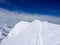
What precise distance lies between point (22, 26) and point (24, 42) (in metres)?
0.72

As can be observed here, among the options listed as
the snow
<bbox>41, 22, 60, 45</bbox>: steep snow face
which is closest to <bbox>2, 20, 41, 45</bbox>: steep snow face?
the snow

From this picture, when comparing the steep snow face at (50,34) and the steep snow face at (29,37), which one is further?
the steep snow face at (29,37)

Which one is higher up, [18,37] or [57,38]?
[18,37]

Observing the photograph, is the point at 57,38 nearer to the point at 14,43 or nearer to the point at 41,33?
the point at 41,33

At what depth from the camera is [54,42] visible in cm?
227

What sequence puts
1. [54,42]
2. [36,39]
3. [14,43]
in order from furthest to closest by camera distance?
[14,43], [36,39], [54,42]

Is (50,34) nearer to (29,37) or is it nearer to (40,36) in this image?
(40,36)

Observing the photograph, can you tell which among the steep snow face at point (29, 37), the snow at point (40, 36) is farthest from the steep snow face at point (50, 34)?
the steep snow face at point (29, 37)

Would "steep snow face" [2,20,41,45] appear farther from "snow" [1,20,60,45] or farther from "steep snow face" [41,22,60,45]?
"steep snow face" [41,22,60,45]

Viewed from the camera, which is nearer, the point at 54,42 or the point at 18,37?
the point at 54,42

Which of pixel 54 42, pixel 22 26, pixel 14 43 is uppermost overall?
pixel 22 26

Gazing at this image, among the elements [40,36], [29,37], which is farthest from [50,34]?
[29,37]

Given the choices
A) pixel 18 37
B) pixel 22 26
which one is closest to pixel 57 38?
pixel 18 37

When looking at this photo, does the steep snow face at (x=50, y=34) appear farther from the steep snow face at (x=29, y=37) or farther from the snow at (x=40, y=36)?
the steep snow face at (x=29, y=37)
